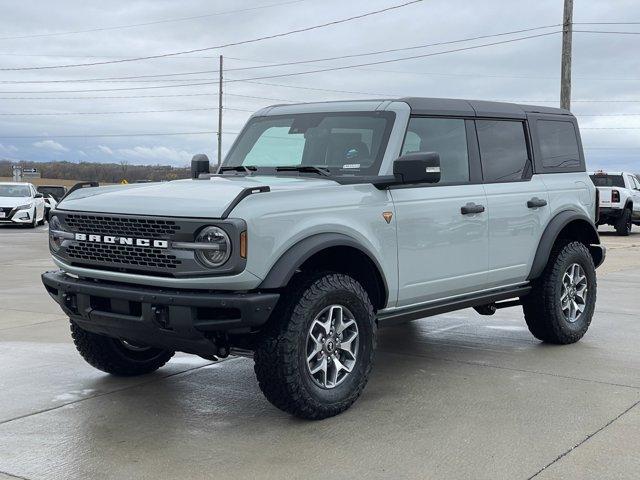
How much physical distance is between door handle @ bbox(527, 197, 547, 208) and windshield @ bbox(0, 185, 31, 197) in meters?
23.6

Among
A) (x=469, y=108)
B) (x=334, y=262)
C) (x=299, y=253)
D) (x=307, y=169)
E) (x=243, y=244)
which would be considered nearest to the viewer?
(x=243, y=244)

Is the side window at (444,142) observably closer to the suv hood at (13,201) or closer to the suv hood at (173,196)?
the suv hood at (173,196)

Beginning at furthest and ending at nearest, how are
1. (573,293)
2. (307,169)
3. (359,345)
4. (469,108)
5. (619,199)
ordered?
(619,199) < (573,293) < (469,108) < (307,169) < (359,345)

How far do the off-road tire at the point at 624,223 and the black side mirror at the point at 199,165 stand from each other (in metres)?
19.6

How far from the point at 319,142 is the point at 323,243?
132 centimetres

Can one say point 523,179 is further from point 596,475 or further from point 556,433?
point 596,475

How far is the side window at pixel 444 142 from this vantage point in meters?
5.54

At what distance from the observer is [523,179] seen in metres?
6.33

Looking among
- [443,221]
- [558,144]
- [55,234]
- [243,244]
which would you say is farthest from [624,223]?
[243,244]

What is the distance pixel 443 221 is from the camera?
17.8 ft

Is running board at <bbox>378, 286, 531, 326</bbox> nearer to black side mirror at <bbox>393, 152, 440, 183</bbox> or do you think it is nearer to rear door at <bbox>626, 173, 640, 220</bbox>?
black side mirror at <bbox>393, 152, 440, 183</bbox>

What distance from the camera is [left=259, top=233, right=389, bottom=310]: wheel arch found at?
430 centimetres

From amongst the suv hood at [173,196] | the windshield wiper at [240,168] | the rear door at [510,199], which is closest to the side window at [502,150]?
the rear door at [510,199]

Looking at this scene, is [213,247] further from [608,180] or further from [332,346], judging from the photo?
[608,180]
